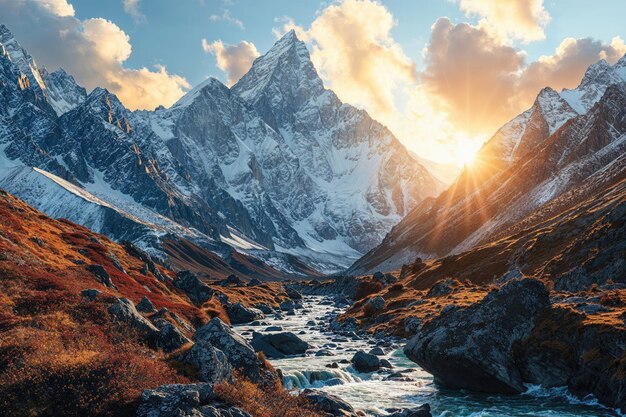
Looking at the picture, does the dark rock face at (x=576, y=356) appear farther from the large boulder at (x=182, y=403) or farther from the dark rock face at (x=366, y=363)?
the large boulder at (x=182, y=403)

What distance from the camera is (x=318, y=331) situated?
79.1m

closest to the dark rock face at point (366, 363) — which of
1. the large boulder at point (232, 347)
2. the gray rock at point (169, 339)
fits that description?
the large boulder at point (232, 347)

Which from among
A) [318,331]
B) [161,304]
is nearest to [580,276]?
[318,331]

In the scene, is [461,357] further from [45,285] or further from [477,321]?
[45,285]

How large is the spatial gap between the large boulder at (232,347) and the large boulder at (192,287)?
7193 centimetres

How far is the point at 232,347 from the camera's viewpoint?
28.3 metres

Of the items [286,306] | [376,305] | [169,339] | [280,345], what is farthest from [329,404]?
[286,306]

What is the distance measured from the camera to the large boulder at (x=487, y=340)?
3431 centimetres

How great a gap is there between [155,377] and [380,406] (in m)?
17.9

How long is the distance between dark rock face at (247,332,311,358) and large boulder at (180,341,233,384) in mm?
28998

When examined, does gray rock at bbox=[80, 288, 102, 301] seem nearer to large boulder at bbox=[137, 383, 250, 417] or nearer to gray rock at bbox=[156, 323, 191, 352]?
gray rock at bbox=[156, 323, 191, 352]

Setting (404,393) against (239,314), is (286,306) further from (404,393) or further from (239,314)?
(404,393)

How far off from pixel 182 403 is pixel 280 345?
3869 cm

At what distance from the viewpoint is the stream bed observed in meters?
30.0
